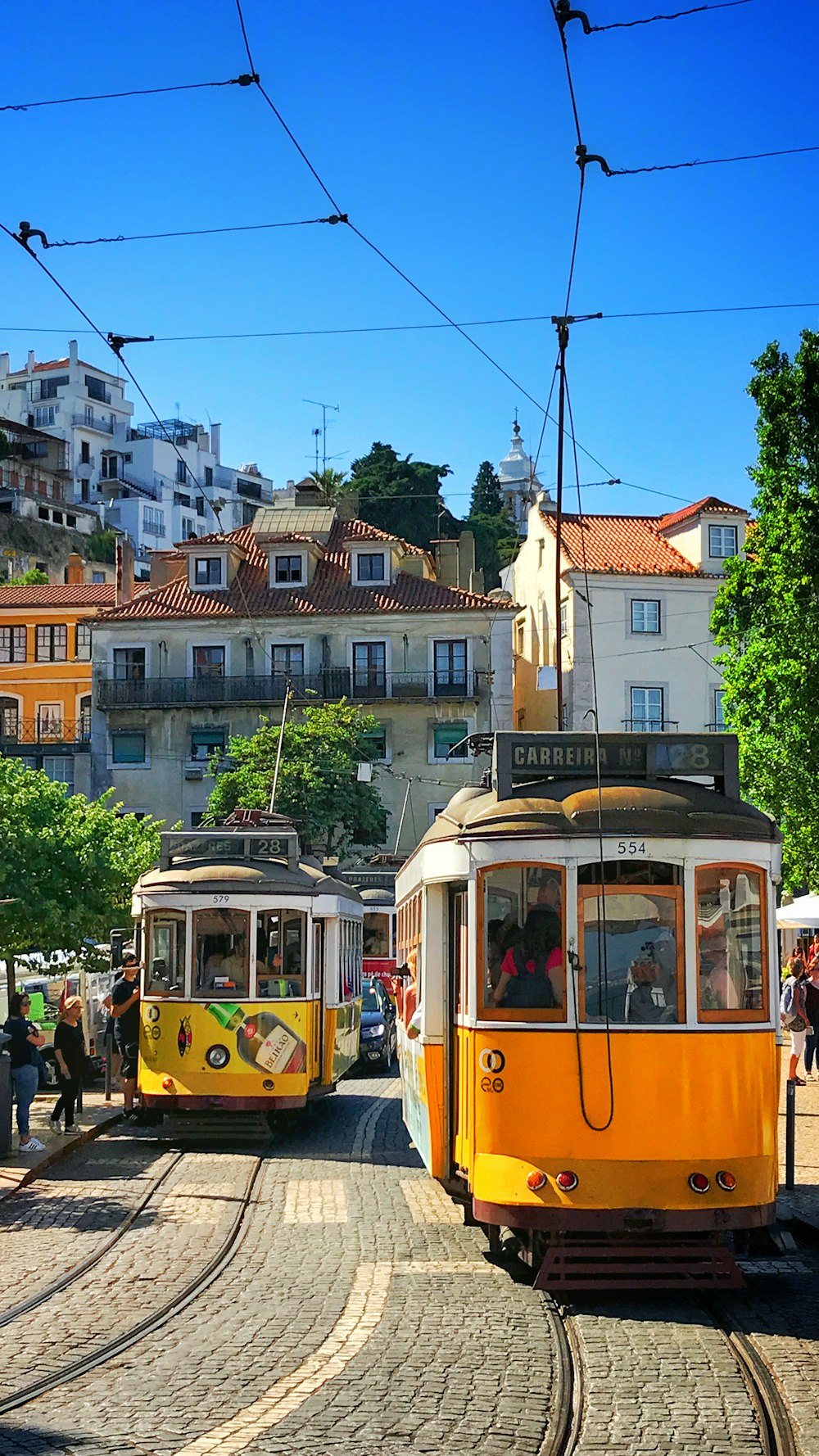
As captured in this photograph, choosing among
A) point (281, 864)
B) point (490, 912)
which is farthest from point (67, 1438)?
point (281, 864)

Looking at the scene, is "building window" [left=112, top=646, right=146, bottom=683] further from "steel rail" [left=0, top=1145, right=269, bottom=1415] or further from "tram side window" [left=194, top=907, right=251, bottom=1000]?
"steel rail" [left=0, top=1145, right=269, bottom=1415]

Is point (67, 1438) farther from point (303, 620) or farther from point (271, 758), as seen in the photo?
point (303, 620)

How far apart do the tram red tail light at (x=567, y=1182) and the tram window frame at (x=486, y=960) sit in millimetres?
845

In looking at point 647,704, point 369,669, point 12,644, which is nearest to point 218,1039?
point 369,669

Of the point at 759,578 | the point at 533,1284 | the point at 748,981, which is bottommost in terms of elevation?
the point at 533,1284

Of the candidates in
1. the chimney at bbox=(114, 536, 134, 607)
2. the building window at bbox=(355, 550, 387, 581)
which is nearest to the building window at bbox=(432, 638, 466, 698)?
the building window at bbox=(355, 550, 387, 581)

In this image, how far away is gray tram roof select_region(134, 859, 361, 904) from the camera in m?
17.1

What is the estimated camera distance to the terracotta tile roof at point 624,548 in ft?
169

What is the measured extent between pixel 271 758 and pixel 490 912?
37.4 meters

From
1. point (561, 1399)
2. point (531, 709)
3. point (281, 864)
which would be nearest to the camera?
point (561, 1399)

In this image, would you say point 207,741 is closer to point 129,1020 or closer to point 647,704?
point 647,704

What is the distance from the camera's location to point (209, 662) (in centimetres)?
5331

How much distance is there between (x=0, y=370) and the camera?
116 m

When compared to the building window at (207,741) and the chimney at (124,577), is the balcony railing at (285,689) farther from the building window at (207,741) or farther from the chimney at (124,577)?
the chimney at (124,577)
